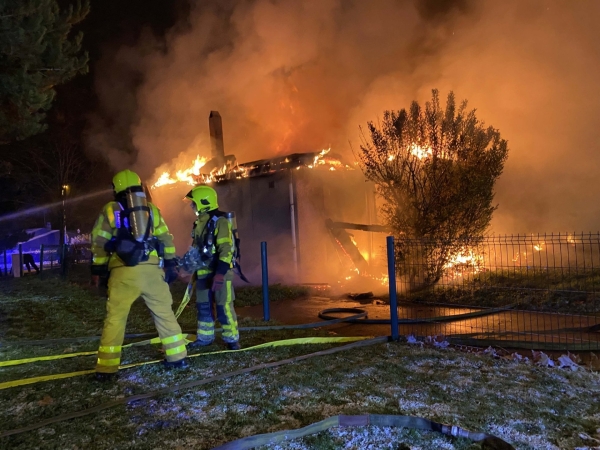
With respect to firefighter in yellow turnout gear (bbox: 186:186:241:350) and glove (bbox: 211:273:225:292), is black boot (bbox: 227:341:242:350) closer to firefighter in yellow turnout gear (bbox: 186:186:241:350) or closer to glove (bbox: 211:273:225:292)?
firefighter in yellow turnout gear (bbox: 186:186:241:350)

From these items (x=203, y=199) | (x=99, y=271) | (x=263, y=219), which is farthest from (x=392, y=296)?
(x=263, y=219)

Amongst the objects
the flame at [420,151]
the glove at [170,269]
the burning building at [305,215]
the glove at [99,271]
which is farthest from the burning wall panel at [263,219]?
the glove at [99,271]

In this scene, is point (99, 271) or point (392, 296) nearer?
point (99, 271)

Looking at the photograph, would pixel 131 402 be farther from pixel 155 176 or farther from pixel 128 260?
pixel 155 176

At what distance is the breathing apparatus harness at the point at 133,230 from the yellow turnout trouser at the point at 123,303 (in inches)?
4.9

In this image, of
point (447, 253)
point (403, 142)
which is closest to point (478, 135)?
point (403, 142)

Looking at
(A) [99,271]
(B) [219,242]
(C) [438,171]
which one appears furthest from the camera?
(C) [438,171]

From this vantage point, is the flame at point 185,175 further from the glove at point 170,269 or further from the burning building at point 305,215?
the glove at point 170,269

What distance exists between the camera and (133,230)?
13.1 ft

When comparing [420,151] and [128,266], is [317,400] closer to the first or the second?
[128,266]

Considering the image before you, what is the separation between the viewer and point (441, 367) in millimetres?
4195

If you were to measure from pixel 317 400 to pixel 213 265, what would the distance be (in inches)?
81.9

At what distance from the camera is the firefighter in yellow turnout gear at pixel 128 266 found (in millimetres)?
3979

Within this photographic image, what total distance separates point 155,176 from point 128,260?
15349 mm
